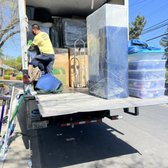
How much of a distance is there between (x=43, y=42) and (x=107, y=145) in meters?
2.71

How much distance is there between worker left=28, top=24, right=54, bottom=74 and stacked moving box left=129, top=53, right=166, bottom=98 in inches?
87.9

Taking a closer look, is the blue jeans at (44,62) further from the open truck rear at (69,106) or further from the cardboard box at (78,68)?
the cardboard box at (78,68)

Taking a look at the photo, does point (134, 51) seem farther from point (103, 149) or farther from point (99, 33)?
point (103, 149)

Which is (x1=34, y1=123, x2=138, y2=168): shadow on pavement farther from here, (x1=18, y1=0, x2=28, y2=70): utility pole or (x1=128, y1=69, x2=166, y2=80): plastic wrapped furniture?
(x1=18, y1=0, x2=28, y2=70): utility pole

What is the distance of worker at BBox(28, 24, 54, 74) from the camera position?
5648mm

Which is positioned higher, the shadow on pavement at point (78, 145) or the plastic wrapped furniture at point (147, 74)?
the plastic wrapped furniture at point (147, 74)

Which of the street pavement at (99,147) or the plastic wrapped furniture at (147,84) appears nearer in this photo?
the plastic wrapped furniture at (147,84)

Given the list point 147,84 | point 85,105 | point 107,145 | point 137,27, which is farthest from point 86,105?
point 137,27

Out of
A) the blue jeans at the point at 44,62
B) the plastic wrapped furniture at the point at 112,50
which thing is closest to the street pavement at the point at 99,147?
the plastic wrapped furniture at the point at 112,50

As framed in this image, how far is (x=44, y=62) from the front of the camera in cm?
600

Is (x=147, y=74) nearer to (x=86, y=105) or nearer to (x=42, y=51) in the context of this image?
(x=86, y=105)

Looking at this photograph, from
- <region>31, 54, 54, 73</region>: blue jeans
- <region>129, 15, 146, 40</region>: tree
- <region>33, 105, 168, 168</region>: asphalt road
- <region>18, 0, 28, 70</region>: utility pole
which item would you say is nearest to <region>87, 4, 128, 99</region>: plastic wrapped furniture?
<region>33, 105, 168, 168</region>: asphalt road

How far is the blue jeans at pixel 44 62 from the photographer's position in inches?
229

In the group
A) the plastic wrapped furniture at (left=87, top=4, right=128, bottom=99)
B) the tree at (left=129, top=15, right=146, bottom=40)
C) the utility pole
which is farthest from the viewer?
the tree at (left=129, top=15, right=146, bottom=40)
